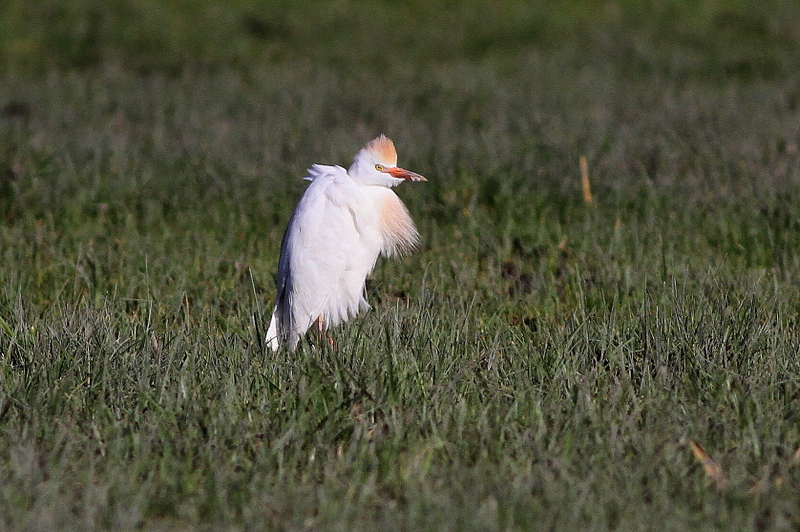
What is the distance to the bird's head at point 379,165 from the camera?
13.9 ft

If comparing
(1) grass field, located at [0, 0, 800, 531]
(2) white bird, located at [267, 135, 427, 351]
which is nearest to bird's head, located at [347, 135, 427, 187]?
(2) white bird, located at [267, 135, 427, 351]

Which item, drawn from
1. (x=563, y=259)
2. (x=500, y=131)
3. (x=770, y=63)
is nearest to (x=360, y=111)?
(x=500, y=131)

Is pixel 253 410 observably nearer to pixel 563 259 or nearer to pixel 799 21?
pixel 563 259

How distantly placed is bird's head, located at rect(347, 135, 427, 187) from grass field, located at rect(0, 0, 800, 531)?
54cm

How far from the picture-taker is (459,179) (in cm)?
652

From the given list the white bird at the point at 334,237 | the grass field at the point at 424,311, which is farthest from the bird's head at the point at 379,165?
the grass field at the point at 424,311

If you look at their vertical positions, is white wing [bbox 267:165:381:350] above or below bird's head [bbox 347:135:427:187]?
below

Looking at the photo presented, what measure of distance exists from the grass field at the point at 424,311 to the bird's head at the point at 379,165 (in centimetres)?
54

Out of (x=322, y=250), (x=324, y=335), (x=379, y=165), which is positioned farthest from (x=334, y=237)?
(x=324, y=335)

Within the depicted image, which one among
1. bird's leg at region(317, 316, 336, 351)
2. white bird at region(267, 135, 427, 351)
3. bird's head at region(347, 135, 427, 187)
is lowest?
bird's leg at region(317, 316, 336, 351)

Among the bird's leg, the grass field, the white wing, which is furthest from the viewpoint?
the white wing

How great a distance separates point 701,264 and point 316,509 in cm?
316

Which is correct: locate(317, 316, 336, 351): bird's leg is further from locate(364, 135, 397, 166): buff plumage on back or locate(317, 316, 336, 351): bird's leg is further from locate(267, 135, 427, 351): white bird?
locate(364, 135, 397, 166): buff plumage on back

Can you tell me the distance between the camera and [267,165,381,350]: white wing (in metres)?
4.22
